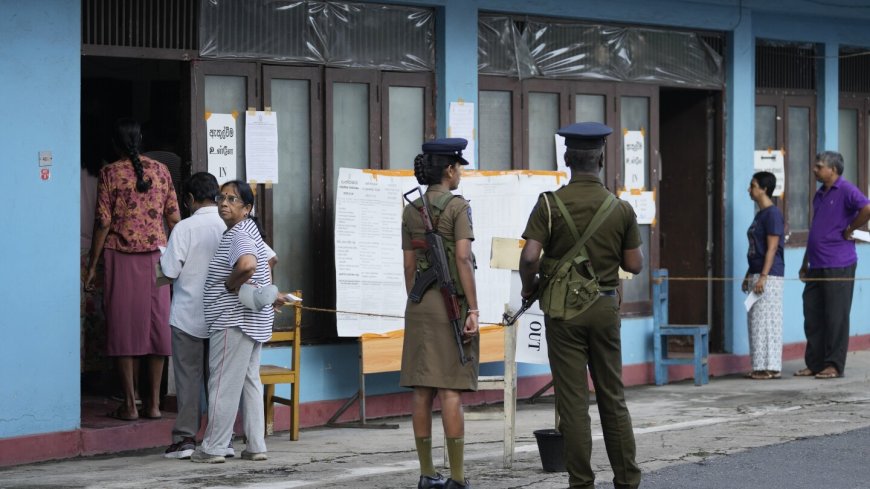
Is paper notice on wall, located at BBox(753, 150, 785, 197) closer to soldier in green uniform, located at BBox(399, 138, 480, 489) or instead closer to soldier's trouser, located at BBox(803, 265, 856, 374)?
soldier's trouser, located at BBox(803, 265, 856, 374)

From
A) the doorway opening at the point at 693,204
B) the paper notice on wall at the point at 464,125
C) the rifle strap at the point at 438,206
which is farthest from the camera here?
the doorway opening at the point at 693,204

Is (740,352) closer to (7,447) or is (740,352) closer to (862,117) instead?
(862,117)

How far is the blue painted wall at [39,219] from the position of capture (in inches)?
369

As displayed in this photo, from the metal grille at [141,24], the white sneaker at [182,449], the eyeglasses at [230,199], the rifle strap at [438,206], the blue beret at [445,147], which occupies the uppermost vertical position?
the metal grille at [141,24]

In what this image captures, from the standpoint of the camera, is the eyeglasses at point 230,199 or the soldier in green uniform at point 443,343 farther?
the eyeglasses at point 230,199

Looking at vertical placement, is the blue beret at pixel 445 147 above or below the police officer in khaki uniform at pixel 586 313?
above

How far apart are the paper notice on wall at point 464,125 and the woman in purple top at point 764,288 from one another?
320cm

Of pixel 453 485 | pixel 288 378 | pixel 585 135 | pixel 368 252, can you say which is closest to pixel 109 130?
pixel 368 252

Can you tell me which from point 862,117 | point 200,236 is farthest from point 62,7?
point 862,117

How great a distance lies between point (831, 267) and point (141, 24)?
7.18 meters

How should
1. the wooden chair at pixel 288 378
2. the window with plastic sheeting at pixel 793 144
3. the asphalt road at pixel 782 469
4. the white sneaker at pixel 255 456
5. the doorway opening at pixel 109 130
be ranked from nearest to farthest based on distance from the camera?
the asphalt road at pixel 782 469, the white sneaker at pixel 255 456, the wooden chair at pixel 288 378, the doorway opening at pixel 109 130, the window with plastic sheeting at pixel 793 144

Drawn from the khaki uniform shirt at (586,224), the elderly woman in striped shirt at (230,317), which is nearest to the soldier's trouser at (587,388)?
the khaki uniform shirt at (586,224)

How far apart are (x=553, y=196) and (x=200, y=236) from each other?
9.32 ft

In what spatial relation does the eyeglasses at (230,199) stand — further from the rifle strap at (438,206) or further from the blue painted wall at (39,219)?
the rifle strap at (438,206)
